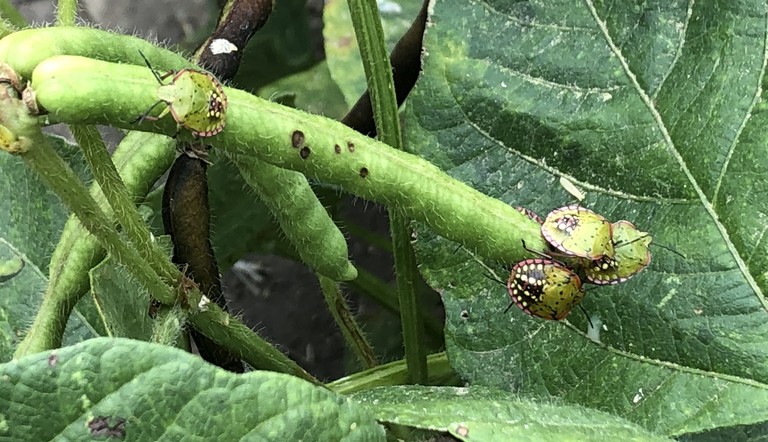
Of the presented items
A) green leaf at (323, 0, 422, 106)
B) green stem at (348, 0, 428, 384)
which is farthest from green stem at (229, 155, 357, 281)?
green leaf at (323, 0, 422, 106)

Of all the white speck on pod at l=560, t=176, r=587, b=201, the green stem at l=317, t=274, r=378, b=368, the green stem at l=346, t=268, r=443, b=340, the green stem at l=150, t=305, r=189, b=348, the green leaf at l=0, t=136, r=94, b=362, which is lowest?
the green stem at l=346, t=268, r=443, b=340

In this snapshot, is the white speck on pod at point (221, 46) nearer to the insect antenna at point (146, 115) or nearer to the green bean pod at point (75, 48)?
the green bean pod at point (75, 48)

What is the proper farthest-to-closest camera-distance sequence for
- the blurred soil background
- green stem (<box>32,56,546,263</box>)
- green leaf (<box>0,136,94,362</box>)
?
the blurred soil background, green leaf (<box>0,136,94,362</box>), green stem (<box>32,56,546,263</box>)

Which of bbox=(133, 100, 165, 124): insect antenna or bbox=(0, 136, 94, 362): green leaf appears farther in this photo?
bbox=(0, 136, 94, 362): green leaf

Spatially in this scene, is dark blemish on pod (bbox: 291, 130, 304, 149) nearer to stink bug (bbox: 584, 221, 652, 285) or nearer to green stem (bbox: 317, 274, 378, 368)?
stink bug (bbox: 584, 221, 652, 285)

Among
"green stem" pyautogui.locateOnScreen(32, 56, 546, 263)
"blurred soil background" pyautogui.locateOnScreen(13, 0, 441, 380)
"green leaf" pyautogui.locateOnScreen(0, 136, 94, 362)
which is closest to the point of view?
"green stem" pyautogui.locateOnScreen(32, 56, 546, 263)

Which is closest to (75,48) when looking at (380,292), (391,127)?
(391,127)

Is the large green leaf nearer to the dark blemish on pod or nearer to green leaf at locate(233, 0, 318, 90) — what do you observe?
the dark blemish on pod

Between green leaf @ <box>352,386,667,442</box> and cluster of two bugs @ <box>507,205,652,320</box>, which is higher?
cluster of two bugs @ <box>507,205,652,320</box>

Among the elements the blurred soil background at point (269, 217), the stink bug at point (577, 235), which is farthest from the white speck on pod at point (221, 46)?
the stink bug at point (577, 235)
